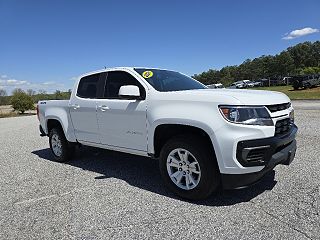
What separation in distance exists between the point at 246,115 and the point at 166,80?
1.87 m

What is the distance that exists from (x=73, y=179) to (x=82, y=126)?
103 cm

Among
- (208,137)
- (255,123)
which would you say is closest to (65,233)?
(208,137)

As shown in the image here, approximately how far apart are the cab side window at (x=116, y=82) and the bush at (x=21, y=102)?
1553 inches

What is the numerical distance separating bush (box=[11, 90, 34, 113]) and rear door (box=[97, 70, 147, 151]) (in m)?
39.5

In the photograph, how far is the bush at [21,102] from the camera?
41250 mm

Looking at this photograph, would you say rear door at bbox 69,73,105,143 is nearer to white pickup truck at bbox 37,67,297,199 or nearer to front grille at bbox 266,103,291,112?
white pickup truck at bbox 37,67,297,199

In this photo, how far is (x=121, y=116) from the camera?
16.7ft

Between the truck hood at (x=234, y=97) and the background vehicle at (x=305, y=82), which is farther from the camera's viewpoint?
the background vehicle at (x=305, y=82)

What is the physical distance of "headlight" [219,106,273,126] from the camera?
376 cm

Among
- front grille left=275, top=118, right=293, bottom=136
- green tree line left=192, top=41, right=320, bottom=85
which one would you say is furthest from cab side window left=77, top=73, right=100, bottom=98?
green tree line left=192, top=41, right=320, bottom=85

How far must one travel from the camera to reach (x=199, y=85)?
570cm

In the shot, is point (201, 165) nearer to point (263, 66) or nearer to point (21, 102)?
point (21, 102)

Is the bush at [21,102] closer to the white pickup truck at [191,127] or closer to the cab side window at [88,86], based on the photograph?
the cab side window at [88,86]

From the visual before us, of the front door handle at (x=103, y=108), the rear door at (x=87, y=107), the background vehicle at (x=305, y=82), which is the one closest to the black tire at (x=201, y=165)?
the front door handle at (x=103, y=108)
